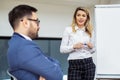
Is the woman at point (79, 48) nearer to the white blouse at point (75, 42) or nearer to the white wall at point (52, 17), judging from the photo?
the white blouse at point (75, 42)

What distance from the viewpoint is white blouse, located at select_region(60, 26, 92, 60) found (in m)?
2.69

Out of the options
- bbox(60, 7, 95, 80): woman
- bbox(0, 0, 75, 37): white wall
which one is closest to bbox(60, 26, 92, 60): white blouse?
bbox(60, 7, 95, 80): woman

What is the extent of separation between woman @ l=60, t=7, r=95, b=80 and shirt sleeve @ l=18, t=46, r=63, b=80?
47.7 inches

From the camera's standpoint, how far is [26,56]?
141 cm

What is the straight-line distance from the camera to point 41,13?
3.98m

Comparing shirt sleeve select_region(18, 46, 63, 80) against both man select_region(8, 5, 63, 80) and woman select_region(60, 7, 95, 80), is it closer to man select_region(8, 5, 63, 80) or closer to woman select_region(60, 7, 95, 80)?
man select_region(8, 5, 63, 80)

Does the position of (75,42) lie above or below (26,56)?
below

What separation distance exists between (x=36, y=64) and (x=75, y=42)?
53.1 inches

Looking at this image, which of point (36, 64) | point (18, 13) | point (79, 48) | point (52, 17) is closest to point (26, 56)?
point (36, 64)

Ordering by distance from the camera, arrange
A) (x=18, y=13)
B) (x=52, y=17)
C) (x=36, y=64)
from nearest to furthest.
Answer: (x=36, y=64)
(x=18, y=13)
(x=52, y=17)

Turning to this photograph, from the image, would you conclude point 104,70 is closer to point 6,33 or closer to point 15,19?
point 6,33

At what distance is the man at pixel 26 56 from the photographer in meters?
1.41

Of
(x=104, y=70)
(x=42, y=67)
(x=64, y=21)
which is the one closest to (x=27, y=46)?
(x=42, y=67)

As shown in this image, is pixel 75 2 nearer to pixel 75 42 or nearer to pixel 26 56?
pixel 75 42
